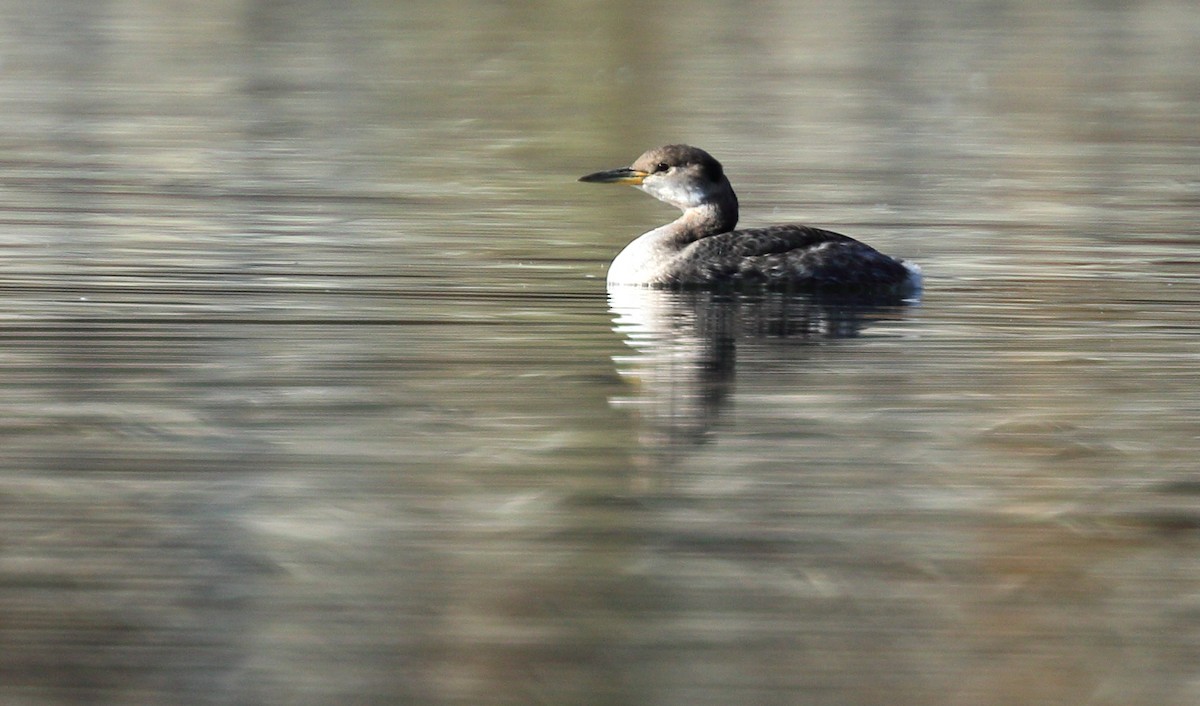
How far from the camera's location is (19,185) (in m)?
14.6

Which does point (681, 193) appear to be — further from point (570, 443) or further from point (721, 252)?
point (570, 443)

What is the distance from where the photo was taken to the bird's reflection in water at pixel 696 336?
287 inches

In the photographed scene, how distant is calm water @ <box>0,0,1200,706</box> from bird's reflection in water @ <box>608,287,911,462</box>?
0.11 ft

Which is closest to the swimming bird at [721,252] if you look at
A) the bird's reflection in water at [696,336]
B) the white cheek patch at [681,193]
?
the white cheek patch at [681,193]

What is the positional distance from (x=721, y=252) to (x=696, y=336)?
148 cm

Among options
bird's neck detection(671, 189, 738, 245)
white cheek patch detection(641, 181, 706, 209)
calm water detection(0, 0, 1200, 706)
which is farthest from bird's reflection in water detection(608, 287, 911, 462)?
white cheek patch detection(641, 181, 706, 209)

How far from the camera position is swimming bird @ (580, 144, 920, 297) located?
10211mm

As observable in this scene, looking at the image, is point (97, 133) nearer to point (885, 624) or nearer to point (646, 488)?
point (646, 488)

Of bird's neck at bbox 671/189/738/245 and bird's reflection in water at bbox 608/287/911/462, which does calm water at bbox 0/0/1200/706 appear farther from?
bird's neck at bbox 671/189/738/245

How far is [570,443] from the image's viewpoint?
6.93 metres

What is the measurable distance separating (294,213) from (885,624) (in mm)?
8893

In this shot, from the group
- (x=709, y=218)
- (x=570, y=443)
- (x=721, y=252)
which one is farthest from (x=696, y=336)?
(x=570, y=443)

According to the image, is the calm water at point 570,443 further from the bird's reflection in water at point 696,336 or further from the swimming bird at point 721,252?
the swimming bird at point 721,252

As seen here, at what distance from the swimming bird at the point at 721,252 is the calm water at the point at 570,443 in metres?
0.26
